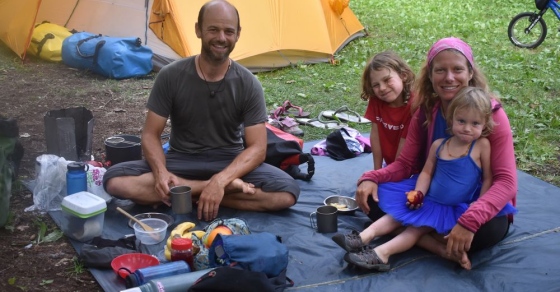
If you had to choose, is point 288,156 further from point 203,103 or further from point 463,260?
point 463,260

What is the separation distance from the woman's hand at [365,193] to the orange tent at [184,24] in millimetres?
4171

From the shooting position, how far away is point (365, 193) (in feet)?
12.3

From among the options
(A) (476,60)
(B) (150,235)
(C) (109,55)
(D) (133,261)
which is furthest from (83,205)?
(A) (476,60)

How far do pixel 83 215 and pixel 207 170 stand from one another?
33.6 inches

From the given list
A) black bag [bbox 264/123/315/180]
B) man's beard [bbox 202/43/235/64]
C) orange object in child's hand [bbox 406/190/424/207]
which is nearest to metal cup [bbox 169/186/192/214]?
man's beard [bbox 202/43/235/64]

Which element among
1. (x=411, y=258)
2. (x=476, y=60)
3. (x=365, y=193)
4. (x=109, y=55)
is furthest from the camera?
(x=476, y=60)

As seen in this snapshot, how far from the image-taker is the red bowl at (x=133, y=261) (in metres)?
3.32

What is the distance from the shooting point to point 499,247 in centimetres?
363

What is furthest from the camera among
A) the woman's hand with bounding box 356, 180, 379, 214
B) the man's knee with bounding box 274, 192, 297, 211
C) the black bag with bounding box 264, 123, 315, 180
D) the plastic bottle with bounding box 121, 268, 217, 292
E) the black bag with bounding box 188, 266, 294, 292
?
the black bag with bounding box 264, 123, 315, 180

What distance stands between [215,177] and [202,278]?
3.62 ft

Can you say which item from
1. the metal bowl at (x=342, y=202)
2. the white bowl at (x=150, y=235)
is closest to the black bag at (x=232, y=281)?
the white bowl at (x=150, y=235)

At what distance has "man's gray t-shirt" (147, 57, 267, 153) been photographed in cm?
413

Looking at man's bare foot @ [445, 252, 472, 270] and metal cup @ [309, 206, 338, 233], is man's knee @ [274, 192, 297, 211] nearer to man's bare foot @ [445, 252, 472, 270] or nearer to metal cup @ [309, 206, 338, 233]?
metal cup @ [309, 206, 338, 233]

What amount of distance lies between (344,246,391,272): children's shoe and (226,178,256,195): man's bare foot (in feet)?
3.02
